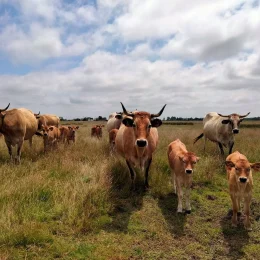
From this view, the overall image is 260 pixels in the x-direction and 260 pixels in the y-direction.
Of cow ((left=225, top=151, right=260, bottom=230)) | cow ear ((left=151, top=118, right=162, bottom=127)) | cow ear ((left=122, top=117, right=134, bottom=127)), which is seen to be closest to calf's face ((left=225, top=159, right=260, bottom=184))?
cow ((left=225, top=151, right=260, bottom=230))

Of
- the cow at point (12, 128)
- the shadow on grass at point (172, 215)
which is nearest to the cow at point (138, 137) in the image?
Answer: the shadow on grass at point (172, 215)

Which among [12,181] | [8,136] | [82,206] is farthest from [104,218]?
[8,136]

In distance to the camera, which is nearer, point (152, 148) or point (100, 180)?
point (100, 180)

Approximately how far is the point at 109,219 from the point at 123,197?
1359 mm

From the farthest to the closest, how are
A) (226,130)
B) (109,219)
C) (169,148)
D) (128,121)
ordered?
(226,130), (169,148), (128,121), (109,219)

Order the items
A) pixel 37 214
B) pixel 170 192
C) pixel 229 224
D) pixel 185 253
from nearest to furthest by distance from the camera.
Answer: pixel 185 253, pixel 37 214, pixel 229 224, pixel 170 192

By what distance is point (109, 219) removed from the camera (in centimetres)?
602

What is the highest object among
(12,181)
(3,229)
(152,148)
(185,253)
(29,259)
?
(152,148)

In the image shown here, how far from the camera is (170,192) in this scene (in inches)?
310

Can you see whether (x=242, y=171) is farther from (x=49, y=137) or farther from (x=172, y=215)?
(x=49, y=137)

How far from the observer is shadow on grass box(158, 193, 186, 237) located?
19.4 ft

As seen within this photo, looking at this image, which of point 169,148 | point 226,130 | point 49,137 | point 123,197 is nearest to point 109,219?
point 123,197

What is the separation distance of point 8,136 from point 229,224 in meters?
7.84

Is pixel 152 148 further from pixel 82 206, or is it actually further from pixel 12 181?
→ pixel 12 181
